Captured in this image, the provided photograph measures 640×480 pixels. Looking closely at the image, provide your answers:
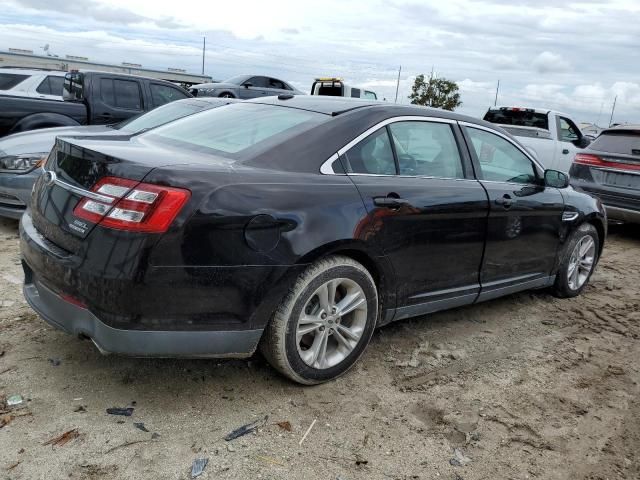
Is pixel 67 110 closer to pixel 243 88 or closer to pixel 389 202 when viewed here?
pixel 389 202

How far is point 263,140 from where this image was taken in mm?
3295

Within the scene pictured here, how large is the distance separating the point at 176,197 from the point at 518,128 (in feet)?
35.7

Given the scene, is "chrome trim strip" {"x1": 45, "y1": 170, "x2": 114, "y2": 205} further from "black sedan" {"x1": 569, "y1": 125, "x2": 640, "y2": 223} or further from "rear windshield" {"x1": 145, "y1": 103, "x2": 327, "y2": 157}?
"black sedan" {"x1": 569, "y1": 125, "x2": 640, "y2": 223}

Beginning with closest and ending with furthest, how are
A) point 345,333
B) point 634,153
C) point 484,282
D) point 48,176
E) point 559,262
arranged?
point 48,176, point 345,333, point 484,282, point 559,262, point 634,153

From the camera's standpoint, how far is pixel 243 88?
17312 millimetres

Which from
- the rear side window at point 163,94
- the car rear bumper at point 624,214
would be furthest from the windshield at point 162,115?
the car rear bumper at point 624,214

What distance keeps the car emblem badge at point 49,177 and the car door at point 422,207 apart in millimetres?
1522

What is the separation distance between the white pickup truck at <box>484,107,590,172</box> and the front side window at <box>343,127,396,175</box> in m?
9.13

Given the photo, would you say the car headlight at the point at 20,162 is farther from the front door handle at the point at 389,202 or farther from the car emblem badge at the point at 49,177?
the front door handle at the point at 389,202

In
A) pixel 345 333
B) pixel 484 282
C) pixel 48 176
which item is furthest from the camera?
pixel 484 282

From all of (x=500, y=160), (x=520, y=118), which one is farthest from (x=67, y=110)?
(x=520, y=118)

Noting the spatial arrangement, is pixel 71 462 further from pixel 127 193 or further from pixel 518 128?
pixel 518 128

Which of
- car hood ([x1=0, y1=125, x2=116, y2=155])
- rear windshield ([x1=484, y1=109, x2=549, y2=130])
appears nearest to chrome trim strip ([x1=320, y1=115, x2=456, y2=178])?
car hood ([x1=0, y1=125, x2=116, y2=155])

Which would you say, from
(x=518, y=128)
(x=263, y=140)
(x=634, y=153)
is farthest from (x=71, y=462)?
(x=518, y=128)
